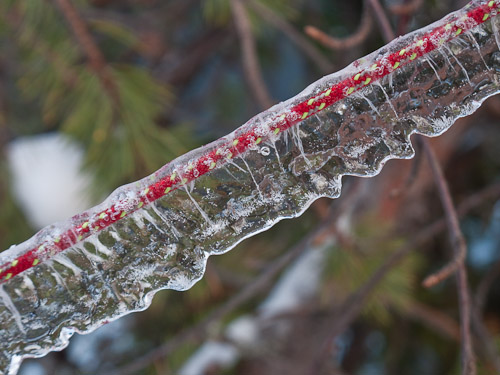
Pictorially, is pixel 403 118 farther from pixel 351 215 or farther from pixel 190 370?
pixel 190 370

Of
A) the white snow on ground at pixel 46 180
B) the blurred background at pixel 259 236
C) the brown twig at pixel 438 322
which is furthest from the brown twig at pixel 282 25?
the brown twig at pixel 438 322

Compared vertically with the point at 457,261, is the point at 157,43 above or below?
above

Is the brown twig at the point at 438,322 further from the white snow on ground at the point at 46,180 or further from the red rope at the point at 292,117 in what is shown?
the red rope at the point at 292,117

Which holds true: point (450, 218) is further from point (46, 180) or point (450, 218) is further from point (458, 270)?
point (46, 180)

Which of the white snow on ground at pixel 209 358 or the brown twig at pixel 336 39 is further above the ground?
the brown twig at pixel 336 39

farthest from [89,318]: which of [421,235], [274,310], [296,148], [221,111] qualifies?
[221,111]

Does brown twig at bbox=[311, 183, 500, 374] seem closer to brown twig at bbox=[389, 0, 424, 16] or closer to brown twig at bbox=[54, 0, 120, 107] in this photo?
brown twig at bbox=[389, 0, 424, 16]
